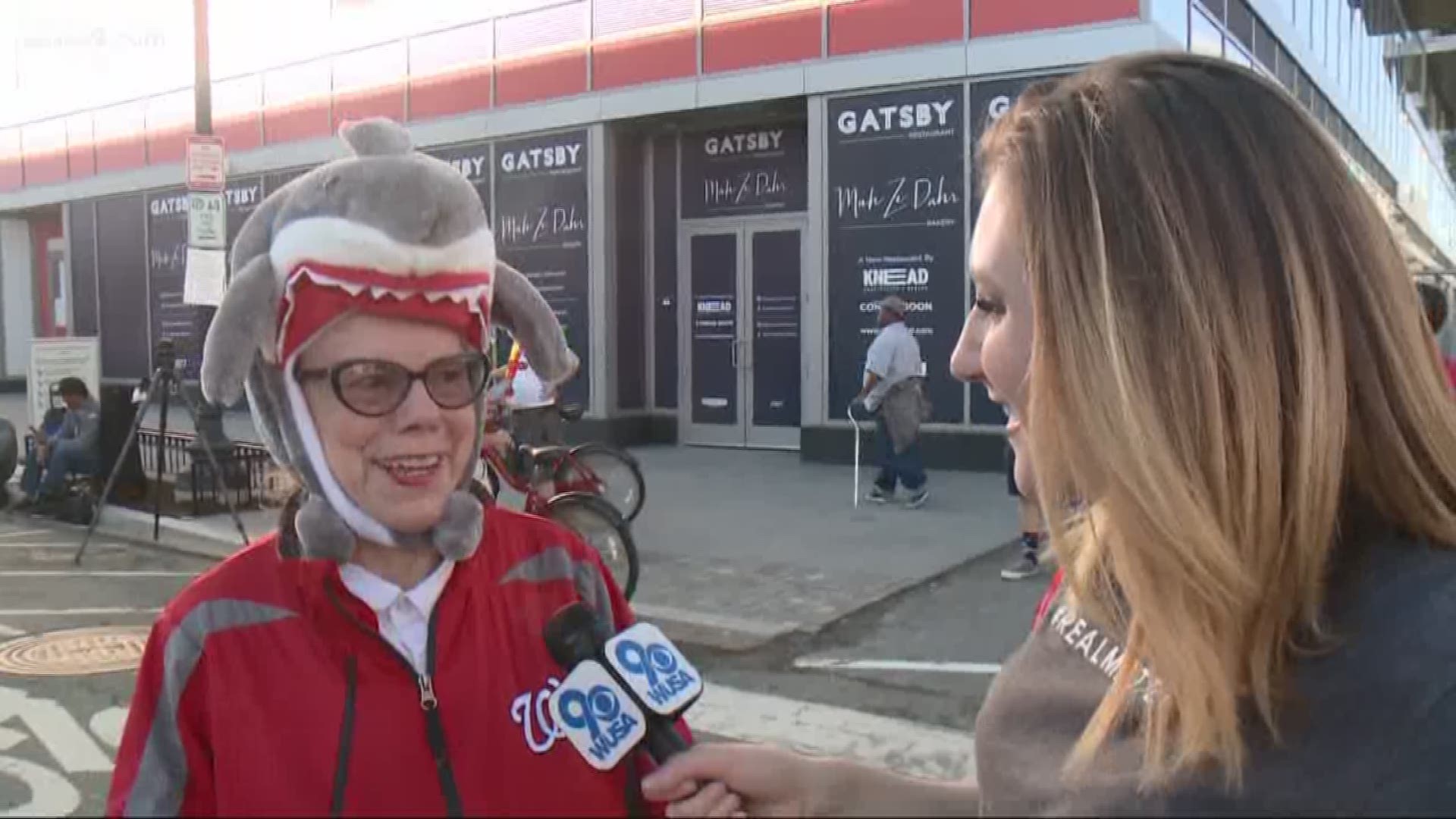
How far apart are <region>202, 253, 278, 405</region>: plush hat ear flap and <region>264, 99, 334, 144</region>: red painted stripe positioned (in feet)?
56.9

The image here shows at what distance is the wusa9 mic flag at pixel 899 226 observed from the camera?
39.3 feet

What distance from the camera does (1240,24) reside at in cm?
1368

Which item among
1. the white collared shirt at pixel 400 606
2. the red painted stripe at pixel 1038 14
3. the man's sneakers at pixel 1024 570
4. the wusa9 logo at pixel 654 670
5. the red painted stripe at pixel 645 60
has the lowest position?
the man's sneakers at pixel 1024 570

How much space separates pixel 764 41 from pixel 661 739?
12419 mm

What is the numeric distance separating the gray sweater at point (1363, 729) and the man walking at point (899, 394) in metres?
8.79

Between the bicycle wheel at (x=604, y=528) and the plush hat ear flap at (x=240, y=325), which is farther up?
the plush hat ear flap at (x=240, y=325)

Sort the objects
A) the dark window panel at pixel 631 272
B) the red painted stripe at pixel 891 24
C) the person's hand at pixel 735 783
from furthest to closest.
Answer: the dark window panel at pixel 631 272 < the red painted stripe at pixel 891 24 < the person's hand at pixel 735 783

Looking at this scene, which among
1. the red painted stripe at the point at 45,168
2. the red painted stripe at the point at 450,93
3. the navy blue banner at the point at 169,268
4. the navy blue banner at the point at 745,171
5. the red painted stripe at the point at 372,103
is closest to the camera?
the navy blue banner at the point at 745,171

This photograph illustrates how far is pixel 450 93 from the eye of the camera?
1597 centimetres

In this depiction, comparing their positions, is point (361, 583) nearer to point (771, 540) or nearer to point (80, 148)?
point (771, 540)

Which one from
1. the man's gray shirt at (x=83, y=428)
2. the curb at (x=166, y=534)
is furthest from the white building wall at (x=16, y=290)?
the curb at (x=166, y=534)

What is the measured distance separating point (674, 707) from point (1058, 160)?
807mm

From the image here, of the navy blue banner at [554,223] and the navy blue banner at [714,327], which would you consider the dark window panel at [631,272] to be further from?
the navy blue banner at [714,327]

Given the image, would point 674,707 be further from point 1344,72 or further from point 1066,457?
point 1344,72
